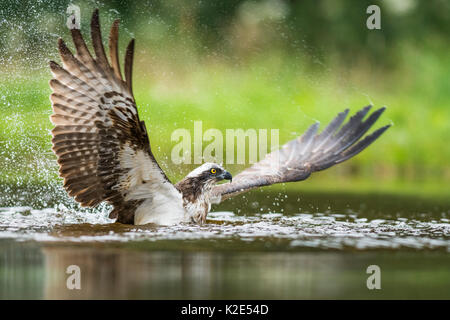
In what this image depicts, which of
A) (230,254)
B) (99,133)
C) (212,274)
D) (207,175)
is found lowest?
(212,274)

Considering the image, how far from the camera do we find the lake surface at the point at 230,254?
6.52 m

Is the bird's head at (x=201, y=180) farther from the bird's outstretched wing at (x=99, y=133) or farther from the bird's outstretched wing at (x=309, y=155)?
the bird's outstretched wing at (x=309, y=155)

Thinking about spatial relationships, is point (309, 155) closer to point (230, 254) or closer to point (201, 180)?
point (201, 180)

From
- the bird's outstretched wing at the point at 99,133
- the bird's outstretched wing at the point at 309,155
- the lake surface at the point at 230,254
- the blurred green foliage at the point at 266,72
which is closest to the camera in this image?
the lake surface at the point at 230,254

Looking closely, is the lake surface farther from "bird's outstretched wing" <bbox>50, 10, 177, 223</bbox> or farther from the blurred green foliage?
the blurred green foliage

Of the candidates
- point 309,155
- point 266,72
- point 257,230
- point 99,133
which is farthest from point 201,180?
point 266,72

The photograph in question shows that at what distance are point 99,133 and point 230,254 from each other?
1.82 m

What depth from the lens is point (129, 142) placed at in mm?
8195

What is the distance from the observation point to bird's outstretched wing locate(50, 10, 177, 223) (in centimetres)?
805

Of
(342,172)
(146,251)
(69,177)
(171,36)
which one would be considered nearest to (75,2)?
(171,36)

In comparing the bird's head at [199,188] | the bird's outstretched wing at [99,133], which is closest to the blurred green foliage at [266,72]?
the bird's head at [199,188]

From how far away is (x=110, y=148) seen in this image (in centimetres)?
835

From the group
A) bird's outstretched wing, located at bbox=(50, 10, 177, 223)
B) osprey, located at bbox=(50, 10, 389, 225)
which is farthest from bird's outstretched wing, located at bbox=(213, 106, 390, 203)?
bird's outstretched wing, located at bbox=(50, 10, 177, 223)
